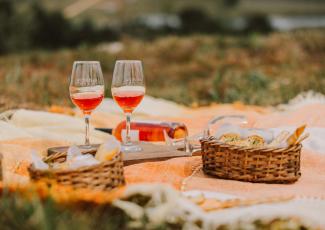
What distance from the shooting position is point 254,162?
2.15 metres

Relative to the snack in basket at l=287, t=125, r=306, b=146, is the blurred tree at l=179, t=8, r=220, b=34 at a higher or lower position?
higher

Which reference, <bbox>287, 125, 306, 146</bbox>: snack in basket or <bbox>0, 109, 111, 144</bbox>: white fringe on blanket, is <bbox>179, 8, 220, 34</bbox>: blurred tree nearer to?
<bbox>0, 109, 111, 144</bbox>: white fringe on blanket

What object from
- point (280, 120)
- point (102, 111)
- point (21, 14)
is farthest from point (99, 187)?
point (21, 14)

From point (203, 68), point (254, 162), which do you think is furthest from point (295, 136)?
point (203, 68)

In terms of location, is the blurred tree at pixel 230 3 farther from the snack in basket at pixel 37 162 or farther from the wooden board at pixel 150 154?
the snack in basket at pixel 37 162

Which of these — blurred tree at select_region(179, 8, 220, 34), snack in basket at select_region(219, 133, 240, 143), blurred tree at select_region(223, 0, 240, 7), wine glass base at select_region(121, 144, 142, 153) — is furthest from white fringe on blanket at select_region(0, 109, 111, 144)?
blurred tree at select_region(223, 0, 240, 7)

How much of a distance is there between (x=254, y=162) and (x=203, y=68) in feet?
18.1

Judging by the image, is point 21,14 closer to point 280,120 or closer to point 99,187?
point 280,120

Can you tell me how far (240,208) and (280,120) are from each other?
5.80ft

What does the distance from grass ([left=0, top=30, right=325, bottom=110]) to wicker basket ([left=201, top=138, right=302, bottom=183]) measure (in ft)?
8.68

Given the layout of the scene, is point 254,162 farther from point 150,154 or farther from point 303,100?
point 303,100

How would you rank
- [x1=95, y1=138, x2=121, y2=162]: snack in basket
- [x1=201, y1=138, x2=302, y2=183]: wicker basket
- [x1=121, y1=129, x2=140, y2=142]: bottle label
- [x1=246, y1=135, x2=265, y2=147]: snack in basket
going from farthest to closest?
1. [x1=121, y1=129, x2=140, y2=142]: bottle label
2. [x1=246, y1=135, x2=265, y2=147]: snack in basket
3. [x1=201, y1=138, x2=302, y2=183]: wicker basket
4. [x1=95, y1=138, x2=121, y2=162]: snack in basket

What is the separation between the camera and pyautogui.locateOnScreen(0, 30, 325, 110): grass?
5.32 meters

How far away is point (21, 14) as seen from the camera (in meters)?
10.1
